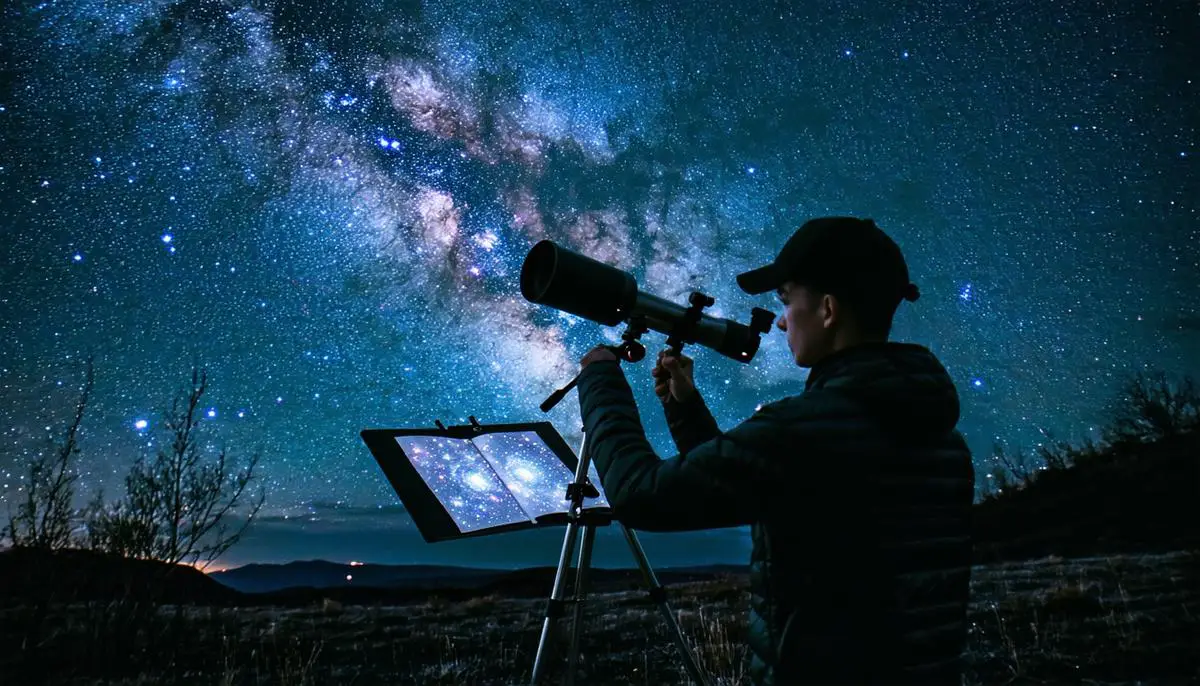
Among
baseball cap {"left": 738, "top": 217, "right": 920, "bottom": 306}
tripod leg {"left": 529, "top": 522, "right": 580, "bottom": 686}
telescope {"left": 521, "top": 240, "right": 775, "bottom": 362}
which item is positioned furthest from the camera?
tripod leg {"left": 529, "top": 522, "right": 580, "bottom": 686}

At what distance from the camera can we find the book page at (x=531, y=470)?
310cm

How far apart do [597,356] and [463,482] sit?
1105 millimetres

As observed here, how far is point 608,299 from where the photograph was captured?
8.31 ft

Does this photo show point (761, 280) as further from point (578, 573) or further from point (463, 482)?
point (463, 482)

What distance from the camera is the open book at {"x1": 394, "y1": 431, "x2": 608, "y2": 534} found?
2.81 meters

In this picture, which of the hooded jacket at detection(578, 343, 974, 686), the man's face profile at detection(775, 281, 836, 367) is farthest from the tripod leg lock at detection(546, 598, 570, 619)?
the man's face profile at detection(775, 281, 836, 367)

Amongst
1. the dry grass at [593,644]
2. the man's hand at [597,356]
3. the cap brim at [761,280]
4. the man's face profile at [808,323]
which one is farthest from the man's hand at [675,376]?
the dry grass at [593,644]

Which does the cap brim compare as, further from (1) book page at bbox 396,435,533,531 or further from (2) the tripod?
(1) book page at bbox 396,435,533,531

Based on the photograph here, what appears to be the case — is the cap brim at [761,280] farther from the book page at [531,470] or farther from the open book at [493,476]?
the book page at [531,470]

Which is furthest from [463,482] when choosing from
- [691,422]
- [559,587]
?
[691,422]

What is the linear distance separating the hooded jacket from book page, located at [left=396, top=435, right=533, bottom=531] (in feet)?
4.46

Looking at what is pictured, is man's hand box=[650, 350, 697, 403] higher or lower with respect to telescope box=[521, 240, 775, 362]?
lower

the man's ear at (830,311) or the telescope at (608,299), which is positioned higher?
the telescope at (608,299)

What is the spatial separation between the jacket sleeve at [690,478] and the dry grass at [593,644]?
285 centimetres
